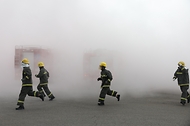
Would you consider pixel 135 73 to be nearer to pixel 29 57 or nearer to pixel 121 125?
pixel 29 57

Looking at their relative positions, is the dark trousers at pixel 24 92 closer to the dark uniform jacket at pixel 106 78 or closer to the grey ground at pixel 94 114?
the grey ground at pixel 94 114

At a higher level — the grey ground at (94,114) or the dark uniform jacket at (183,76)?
the dark uniform jacket at (183,76)

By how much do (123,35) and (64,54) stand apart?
8.11ft

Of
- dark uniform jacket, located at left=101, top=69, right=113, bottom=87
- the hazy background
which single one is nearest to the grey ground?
dark uniform jacket, located at left=101, top=69, right=113, bottom=87

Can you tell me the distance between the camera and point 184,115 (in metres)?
6.60

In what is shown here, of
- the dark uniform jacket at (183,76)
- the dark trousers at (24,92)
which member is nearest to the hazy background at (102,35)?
the dark uniform jacket at (183,76)

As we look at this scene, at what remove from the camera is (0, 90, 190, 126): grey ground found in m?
5.71

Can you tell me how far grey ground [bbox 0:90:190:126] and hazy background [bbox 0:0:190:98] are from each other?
358cm

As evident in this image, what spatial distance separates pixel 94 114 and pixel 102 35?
625 centimetres

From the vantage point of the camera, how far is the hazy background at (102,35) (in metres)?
12.1

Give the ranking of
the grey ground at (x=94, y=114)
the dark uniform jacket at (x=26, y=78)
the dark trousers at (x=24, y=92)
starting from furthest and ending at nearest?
1. the dark uniform jacket at (x=26, y=78)
2. the dark trousers at (x=24, y=92)
3. the grey ground at (x=94, y=114)

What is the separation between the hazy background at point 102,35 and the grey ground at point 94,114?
3.58 m

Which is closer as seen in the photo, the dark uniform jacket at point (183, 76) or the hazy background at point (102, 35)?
the dark uniform jacket at point (183, 76)

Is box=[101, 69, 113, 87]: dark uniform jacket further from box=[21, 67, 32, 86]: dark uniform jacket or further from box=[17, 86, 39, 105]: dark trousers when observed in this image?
box=[21, 67, 32, 86]: dark uniform jacket
